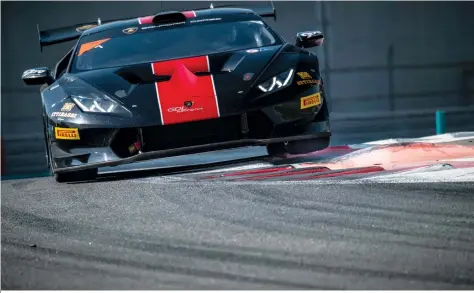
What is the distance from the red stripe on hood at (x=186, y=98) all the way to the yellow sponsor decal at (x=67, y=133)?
698 millimetres

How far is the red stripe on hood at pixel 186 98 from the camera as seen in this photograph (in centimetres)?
710

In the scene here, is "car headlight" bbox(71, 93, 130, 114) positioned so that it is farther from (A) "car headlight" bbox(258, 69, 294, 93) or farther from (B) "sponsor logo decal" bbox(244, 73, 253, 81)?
(A) "car headlight" bbox(258, 69, 294, 93)

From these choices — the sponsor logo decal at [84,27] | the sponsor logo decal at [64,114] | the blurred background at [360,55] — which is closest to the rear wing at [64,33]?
the sponsor logo decal at [84,27]

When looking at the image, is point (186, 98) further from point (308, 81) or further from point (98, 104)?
point (308, 81)

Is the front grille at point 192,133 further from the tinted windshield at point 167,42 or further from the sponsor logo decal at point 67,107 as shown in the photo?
the tinted windshield at point 167,42

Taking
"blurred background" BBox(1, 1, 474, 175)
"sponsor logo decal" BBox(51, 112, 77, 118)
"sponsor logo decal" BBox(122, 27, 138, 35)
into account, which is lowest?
"blurred background" BBox(1, 1, 474, 175)

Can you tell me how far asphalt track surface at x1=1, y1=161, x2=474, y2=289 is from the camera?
3.67 meters

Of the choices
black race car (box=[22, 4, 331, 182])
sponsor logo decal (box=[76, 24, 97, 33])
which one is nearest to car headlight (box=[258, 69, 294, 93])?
black race car (box=[22, 4, 331, 182])

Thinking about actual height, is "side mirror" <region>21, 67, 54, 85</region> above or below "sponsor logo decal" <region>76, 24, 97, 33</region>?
below

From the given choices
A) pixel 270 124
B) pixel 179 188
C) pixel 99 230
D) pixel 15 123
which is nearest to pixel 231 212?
pixel 99 230

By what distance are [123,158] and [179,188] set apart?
78 cm

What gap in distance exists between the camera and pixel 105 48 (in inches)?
328

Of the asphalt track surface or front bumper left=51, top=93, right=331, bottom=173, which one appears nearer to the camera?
the asphalt track surface

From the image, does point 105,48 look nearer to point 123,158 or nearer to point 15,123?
point 123,158
